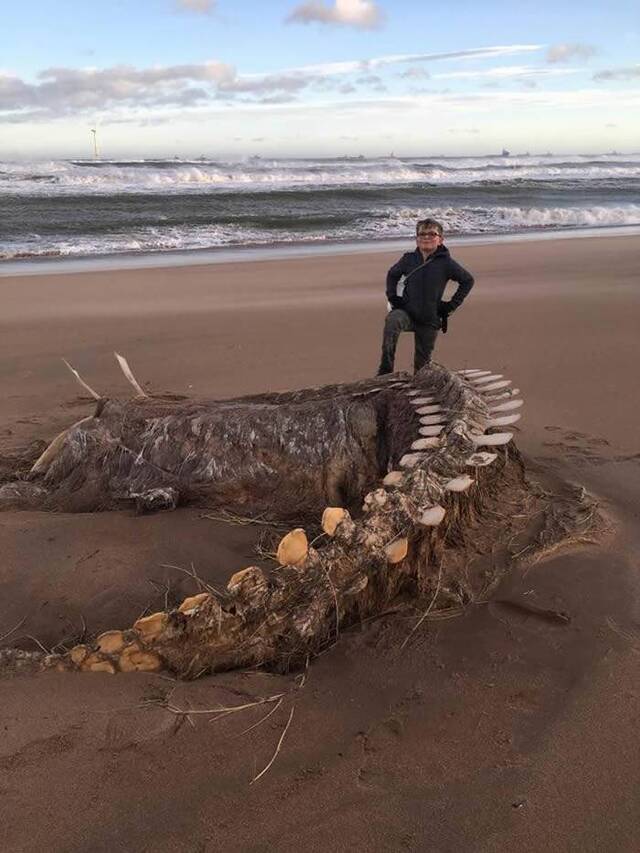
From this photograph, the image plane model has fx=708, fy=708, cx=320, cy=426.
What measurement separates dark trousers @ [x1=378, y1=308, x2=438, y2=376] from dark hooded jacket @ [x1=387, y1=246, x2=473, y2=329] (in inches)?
2.7

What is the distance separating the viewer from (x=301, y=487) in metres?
4.10

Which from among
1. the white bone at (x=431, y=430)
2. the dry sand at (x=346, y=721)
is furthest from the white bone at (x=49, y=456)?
the white bone at (x=431, y=430)

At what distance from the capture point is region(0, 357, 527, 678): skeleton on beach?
8.49 ft

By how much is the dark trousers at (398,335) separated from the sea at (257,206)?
1382cm

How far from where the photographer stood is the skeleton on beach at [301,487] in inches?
102

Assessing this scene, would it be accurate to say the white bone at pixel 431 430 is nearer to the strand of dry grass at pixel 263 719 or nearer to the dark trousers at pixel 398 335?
the strand of dry grass at pixel 263 719

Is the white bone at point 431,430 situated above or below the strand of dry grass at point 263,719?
above

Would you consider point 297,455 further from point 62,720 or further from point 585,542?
point 62,720

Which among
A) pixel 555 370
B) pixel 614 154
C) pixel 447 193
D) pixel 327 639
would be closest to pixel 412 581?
pixel 327 639

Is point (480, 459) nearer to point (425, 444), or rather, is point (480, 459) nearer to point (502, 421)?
point (425, 444)

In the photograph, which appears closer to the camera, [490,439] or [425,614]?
[425,614]

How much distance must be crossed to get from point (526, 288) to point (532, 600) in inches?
387

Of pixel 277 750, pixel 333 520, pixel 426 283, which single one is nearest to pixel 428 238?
pixel 426 283

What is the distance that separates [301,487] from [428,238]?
9.21ft
